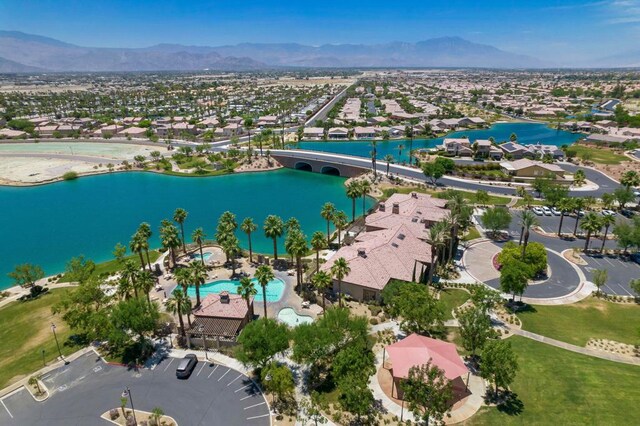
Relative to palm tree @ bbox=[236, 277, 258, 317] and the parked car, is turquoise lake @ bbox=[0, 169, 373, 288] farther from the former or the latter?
the parked car

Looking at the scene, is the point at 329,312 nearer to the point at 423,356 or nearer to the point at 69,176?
the point at 423,356

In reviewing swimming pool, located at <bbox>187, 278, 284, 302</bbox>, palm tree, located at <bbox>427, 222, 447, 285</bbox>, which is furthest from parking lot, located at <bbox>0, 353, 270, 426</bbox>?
palm tree, located at <bbox>427, 222, 447, 285</bbox>

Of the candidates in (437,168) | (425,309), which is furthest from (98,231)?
(437,168)

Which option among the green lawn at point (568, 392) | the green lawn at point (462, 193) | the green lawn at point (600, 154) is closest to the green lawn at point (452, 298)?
the green lawn at point (568, 392)

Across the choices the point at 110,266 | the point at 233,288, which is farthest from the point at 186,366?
the point at 110,266

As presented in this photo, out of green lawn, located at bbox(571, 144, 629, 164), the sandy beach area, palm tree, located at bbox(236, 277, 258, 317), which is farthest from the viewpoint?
green lawn, located at bbox(571, 144, 629, 164)
